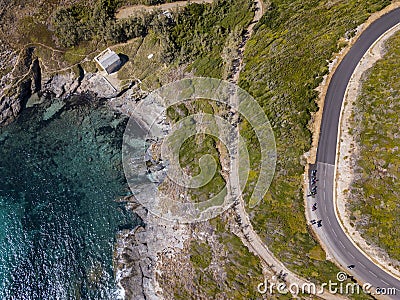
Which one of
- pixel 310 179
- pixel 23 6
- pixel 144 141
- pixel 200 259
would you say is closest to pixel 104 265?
pixel 200 259

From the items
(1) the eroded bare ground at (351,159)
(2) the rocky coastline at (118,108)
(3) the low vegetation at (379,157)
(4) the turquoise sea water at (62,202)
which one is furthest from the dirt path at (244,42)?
(4) the turquoise sea water at (62,202)

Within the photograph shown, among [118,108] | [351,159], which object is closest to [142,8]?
[118,108]

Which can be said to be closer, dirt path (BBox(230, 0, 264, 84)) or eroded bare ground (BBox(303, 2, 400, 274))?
eroded bare ground (BBox(303, 2, 400, 274))

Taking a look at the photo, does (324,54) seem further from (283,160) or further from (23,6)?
(23,6)

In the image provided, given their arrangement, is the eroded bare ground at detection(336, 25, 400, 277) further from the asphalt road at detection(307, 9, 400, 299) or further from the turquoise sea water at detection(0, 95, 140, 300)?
the turquoise sea water at detection(0, 95, 140, 300)

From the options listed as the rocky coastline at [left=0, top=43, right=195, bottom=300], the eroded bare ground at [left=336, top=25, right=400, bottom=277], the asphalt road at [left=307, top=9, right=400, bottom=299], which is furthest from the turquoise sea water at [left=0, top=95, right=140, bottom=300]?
the eroded bare ground at [left=336, top=25, right=400, bottom=277]

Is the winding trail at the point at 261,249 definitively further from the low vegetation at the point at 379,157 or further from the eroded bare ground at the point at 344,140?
the low vegetation at the point at 379,157

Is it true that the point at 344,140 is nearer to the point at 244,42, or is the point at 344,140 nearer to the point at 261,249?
the point at 261,249
